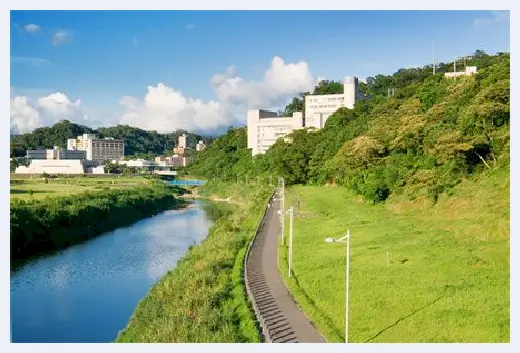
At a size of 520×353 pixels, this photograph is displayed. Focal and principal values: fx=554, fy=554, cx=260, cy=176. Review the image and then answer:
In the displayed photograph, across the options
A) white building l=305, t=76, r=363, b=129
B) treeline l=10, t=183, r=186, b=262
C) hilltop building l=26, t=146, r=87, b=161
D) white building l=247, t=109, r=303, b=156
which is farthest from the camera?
white building l=247, t=109, r=303, b=156

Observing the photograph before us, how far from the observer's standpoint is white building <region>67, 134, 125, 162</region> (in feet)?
170

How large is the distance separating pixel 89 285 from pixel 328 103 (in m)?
32.9

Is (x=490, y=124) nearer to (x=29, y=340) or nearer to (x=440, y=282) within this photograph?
(x=440, y=282)

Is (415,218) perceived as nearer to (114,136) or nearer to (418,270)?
(418,270)

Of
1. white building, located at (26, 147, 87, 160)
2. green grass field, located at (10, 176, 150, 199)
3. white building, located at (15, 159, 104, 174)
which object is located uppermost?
white building, located at (26, 147, 87, 160)

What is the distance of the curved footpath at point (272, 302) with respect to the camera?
7.67 m

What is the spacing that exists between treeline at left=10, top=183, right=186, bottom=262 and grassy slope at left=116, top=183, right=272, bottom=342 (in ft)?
21.6

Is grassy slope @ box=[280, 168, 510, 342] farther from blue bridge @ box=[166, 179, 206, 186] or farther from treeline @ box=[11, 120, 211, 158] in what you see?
blue bridge @ box=[166, 179, 206, 186]

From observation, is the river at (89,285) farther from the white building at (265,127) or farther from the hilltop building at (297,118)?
the white building at (265,127)

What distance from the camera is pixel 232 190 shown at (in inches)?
1497

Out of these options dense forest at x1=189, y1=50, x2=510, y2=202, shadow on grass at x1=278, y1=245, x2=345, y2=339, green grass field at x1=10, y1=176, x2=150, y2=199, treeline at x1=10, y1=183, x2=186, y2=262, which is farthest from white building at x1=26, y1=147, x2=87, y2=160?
shadow on grass at x1=278, y1=245, x2=345, y2=339

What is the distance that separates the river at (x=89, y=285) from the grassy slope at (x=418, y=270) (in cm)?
373

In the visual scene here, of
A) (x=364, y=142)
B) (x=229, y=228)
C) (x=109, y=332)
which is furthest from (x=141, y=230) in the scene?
(x=109, y=332)

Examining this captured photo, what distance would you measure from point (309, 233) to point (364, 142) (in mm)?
7877
